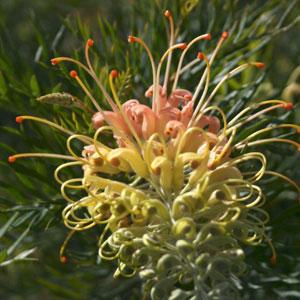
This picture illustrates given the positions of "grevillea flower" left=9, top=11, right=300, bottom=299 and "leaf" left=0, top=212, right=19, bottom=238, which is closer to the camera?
"grevillea flower" left=9, top=11, right=300, bottom=299

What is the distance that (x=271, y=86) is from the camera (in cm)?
152

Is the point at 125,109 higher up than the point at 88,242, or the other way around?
the point at 125,109

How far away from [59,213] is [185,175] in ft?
0.69

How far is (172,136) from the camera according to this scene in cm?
108

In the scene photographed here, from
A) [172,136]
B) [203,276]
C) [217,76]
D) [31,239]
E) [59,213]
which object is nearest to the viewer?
[203,276]

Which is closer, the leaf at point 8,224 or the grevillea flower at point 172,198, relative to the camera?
the grevillea flower at point 172,198

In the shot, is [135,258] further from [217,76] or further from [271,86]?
[271,86]

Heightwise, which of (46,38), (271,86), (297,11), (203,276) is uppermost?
(46,38)

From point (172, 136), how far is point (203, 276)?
0.19 m

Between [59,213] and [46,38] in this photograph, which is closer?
[59,213]

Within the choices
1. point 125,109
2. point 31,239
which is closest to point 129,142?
point 125,109

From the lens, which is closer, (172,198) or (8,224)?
(172,198)

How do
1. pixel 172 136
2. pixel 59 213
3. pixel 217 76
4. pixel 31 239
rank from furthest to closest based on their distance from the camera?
pixel 31 239 → pixel 217 76 → pixel 59 213 → pixel 172 136

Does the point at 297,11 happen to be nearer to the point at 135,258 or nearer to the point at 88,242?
the point at 88,242
